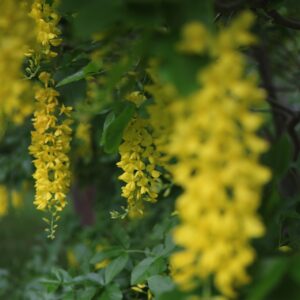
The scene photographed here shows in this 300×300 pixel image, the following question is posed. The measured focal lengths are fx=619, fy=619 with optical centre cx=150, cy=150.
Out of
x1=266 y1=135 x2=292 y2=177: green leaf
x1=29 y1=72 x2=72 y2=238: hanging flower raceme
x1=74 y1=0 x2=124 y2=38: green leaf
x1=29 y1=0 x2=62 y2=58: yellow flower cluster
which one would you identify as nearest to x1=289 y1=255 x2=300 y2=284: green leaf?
x1=266 y1=135 x2=292 y2=177: green leaf

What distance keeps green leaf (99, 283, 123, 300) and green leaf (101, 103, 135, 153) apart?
0.61 metres

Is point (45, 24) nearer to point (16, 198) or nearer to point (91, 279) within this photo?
point (91, 279)

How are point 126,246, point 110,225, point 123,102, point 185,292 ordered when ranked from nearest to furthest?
point 185,292
point 123,102
point 126,246
point 110,225

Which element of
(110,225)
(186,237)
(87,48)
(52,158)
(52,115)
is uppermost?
(87,48)

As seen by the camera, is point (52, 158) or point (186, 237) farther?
point (52, 158)

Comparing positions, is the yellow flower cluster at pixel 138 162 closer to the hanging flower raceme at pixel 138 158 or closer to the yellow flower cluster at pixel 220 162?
the hanging flower raceme at pixel 138 158

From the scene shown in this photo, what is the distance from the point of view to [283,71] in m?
4.39

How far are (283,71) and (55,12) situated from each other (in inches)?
110

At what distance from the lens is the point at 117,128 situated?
1524 mm

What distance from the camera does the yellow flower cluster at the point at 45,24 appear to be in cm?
180

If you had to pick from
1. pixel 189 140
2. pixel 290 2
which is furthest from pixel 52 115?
pixel 189 140

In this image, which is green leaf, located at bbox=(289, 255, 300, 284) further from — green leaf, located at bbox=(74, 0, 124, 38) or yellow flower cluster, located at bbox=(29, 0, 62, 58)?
yellow flower cluster, located at bbox=(29, 0, 62, 58)

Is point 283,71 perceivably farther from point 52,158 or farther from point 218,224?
point 218,224

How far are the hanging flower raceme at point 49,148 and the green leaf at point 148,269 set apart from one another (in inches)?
12.0
